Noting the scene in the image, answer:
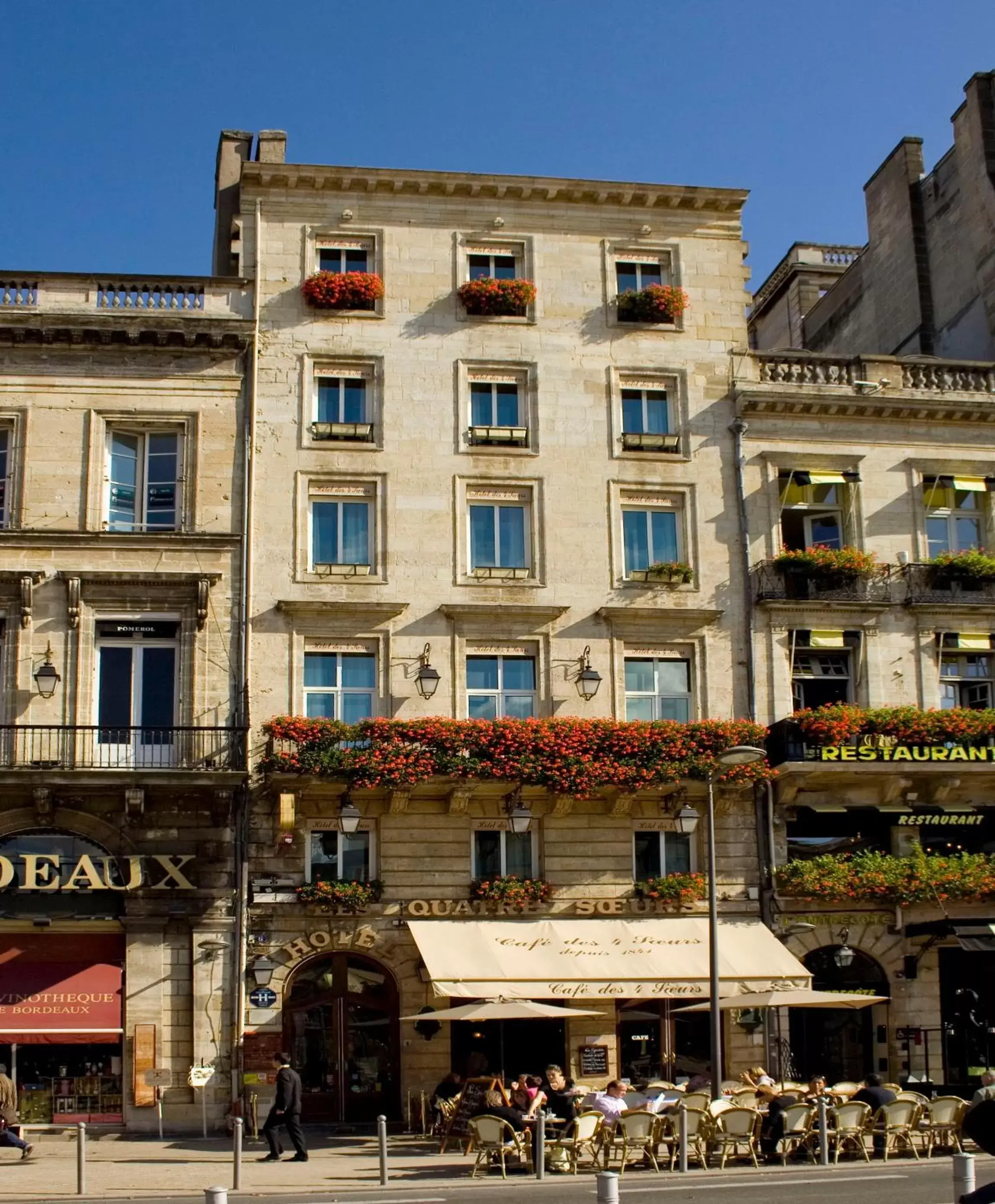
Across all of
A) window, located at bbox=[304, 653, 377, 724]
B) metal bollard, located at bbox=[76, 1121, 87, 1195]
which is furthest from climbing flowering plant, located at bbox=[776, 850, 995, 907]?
metal bollard, located at bbox=[76, 1121, 87, 1195]

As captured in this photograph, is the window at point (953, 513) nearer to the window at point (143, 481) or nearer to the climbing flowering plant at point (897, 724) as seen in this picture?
the climbing flowering plant at point (897, 724)

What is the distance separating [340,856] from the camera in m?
29.0

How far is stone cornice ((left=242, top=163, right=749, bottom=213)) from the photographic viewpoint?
31.8m

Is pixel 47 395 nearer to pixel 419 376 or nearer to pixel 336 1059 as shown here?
pixel 419 376

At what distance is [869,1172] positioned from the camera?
20.5m

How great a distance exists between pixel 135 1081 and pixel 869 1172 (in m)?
12.3

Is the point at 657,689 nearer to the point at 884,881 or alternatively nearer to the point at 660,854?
the point at 660,854

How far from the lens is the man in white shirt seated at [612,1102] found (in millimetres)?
22062

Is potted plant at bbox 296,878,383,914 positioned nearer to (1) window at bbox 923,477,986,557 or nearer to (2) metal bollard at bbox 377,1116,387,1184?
(2) metal bollard at bbox 377,1116,387,1184

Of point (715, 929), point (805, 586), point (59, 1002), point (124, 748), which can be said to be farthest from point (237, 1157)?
point (805, 586)

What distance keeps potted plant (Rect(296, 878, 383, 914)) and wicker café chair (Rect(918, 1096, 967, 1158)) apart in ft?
33.2

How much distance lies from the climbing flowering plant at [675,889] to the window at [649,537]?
581 centimetres

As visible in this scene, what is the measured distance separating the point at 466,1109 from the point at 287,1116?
2578 mm

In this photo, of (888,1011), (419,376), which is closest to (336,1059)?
(888,1011)
